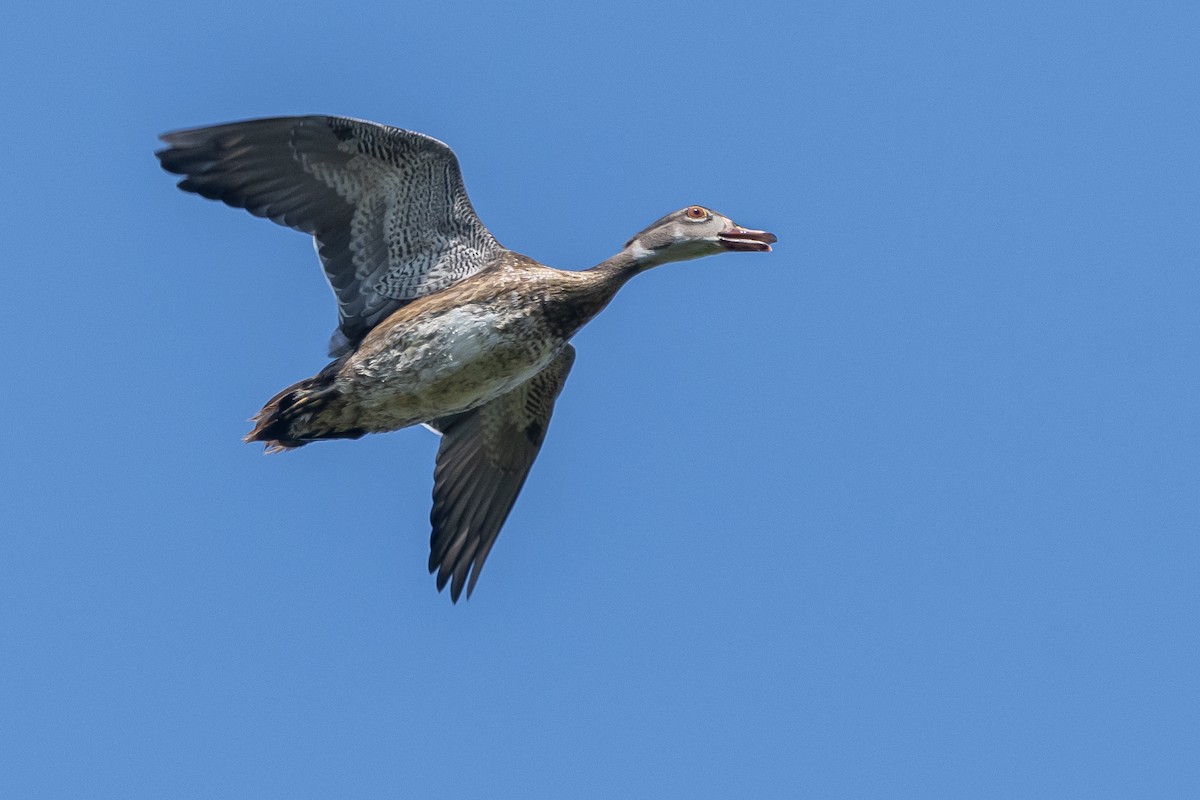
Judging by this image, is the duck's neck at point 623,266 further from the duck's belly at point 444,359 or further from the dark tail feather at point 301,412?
the dark tail feather at point 301,412

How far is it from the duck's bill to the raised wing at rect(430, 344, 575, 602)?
2277 mm

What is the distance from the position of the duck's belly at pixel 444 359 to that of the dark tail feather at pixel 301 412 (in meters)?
0.15

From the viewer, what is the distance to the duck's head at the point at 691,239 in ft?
55.1

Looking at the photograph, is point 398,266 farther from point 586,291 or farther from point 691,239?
point 691,239

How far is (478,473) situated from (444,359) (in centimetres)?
250

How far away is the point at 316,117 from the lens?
16.3m

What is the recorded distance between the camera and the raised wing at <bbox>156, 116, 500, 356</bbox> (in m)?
16.3

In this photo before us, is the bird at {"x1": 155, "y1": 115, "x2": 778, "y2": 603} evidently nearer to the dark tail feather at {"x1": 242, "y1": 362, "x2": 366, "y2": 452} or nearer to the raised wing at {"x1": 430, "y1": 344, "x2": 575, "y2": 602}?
the dark tail feather at {"x1": 242, "y1": 362, "x2": 366, "y2": 452}

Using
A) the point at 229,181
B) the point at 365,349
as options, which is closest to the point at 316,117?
the point at 229,181

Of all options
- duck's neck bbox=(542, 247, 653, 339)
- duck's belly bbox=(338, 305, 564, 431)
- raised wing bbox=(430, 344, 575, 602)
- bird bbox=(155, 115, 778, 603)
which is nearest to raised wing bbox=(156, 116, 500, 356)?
bird bbox=(155, 115, 778, 603)

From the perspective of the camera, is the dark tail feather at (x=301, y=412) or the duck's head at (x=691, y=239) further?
the duck's head at (x=691, y=239)

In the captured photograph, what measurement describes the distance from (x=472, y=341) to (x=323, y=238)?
1.73 m

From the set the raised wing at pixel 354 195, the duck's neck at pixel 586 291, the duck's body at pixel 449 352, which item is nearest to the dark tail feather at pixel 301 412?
the duck's body at pixel 449 352

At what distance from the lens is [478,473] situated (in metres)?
18.5
